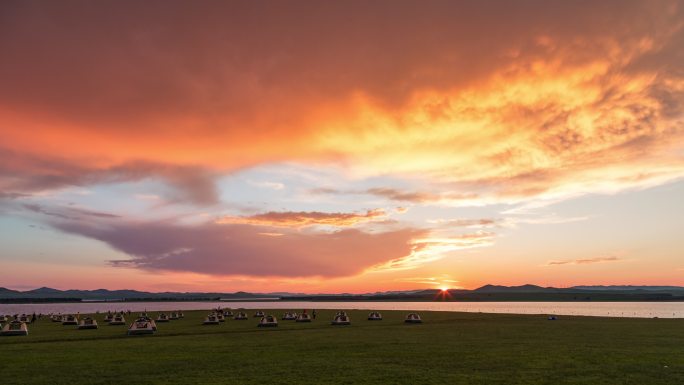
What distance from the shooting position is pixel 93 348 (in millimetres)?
36031

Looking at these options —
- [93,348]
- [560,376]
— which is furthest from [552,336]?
[93,348]

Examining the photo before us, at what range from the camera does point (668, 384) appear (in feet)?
68.7

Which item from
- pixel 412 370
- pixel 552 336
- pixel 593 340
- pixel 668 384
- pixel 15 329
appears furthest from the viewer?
pixel 15 329

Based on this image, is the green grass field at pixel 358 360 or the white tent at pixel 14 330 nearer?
the green grass field at pixel 358 360

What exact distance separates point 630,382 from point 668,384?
1410mm

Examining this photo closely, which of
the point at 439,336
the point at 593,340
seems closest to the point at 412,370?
the point at 439,336

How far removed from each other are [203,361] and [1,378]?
31.7ft

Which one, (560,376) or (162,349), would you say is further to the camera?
(162,349)

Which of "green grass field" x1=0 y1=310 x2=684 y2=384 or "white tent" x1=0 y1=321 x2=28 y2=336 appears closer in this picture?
"green grass field" x1=0 y1=310 x2=684 y2=384

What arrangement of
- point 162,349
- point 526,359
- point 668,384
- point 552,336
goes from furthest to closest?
point 552,336 → point 162,349 → point 526,359 → point 668,384

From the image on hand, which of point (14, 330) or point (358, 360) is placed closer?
point (358, 360)

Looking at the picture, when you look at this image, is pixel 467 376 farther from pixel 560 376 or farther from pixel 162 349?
pixel 162 349

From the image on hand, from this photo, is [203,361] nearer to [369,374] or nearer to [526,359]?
[369,374]

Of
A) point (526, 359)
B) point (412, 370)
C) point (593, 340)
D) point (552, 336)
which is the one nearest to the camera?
point (412, 370)
